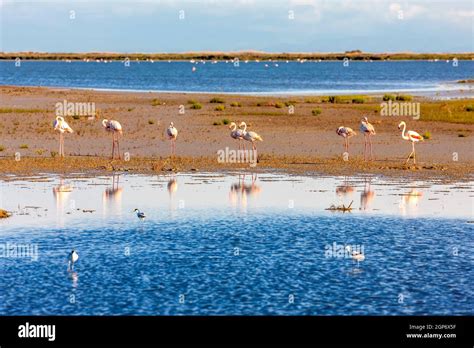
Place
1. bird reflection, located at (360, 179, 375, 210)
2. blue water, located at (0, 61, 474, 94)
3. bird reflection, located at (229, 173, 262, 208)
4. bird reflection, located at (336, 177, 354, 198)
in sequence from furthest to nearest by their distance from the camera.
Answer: blue water, located at (0, 61, 474, 94), bird reflection, located at (336, 177, 354, 198), bird reflection, located at (229, 173, 262, 208), bird reflection, located at (360, 179, 375, 210)

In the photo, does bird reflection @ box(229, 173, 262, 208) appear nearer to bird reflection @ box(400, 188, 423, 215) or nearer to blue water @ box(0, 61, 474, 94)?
bird reflection @ box(400, 188, 423, 215)

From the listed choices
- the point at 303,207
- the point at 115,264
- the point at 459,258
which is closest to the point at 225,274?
the point at 115,264

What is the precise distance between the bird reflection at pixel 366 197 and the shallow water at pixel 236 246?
25 millimetres

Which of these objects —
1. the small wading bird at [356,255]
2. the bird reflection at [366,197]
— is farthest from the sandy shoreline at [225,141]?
the small wading bird at [356,255]

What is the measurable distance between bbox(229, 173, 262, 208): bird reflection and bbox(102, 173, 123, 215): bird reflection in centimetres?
271

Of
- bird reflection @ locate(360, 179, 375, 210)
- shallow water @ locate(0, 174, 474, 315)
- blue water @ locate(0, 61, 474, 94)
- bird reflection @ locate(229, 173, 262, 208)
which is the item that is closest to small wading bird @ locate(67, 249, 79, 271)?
shallow water @ locate(0, 174, 474, 315)

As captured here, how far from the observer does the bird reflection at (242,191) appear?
69.3 ft

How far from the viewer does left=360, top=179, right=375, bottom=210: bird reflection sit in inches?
810

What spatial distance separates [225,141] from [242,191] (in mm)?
10119

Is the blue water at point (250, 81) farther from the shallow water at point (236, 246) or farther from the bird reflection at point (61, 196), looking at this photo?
the shallow water at point (236, 246)

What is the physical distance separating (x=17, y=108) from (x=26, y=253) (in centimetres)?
3214
